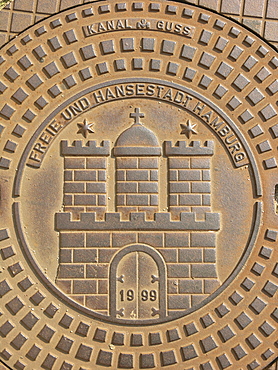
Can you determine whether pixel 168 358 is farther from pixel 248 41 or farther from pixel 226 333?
pixel 248 41

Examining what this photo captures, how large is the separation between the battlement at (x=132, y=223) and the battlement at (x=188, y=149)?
0.39 m

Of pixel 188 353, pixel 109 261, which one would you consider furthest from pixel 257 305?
pixel 109 261

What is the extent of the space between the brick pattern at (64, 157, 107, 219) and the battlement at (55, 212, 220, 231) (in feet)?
0.15

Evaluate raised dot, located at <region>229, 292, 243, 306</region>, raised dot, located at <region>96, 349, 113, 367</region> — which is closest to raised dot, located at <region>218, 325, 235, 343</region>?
raised dot, located at <region>229, 292, 243, 306</region>

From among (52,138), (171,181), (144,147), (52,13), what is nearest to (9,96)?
(52,138)

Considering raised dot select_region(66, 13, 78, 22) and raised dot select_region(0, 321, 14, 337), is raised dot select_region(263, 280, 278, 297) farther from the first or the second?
raised dot select_region(66, 13, 78, 22)

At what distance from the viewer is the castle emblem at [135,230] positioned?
7.64ft

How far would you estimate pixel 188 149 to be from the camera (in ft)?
7.83

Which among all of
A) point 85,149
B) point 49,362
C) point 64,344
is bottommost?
point 49,362

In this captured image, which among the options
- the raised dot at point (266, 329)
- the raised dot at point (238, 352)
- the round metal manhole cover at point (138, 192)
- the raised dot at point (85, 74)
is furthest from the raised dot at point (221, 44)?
the raised dot at point (238, 352)

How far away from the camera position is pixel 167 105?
2.42 m

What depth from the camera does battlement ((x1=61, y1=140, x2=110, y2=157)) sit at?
2.37 m

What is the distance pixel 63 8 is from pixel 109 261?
1.71m

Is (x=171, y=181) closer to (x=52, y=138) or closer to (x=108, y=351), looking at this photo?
(x=52, y=138)
